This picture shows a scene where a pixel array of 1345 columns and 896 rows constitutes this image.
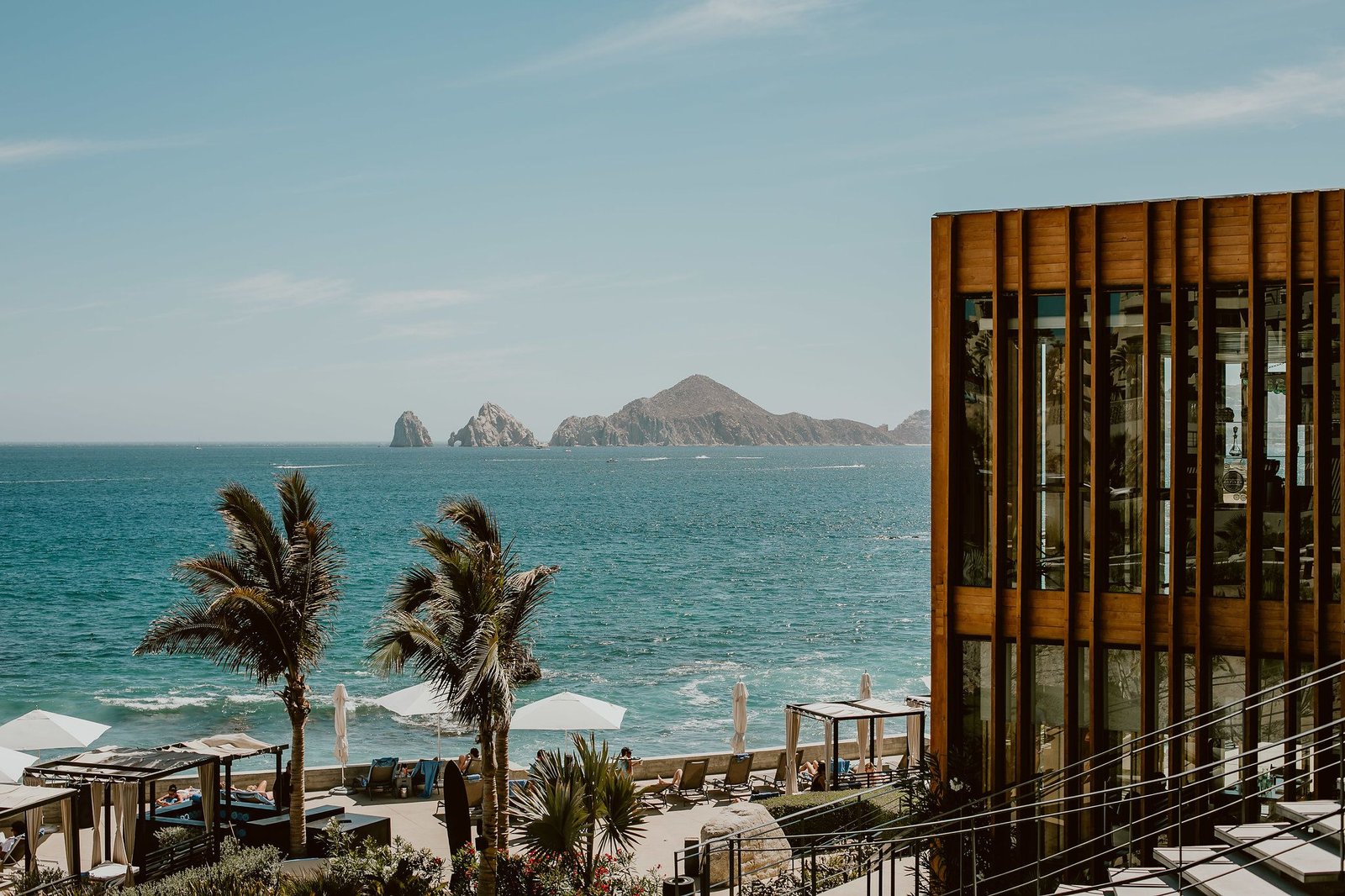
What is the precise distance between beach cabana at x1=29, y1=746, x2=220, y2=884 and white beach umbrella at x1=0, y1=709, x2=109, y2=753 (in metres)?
4.15

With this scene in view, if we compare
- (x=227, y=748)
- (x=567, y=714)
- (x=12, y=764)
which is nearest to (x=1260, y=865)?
→ (x=567, y=714)

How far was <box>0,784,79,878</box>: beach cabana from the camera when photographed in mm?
15820

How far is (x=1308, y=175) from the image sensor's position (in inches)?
2283

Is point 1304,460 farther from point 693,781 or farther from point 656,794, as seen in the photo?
point 656,794

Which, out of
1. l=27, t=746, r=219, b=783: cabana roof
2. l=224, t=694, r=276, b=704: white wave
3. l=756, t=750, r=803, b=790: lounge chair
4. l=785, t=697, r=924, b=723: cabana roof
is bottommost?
l=224, t=694, r=276, b=704: white wave

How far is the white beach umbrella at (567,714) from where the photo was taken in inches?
918

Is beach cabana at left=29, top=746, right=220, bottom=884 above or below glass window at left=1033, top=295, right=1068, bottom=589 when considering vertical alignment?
below

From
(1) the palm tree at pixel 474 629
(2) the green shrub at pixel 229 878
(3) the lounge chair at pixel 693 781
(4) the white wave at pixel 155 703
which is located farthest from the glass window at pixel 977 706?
(4) the white wave at pixel 155 703

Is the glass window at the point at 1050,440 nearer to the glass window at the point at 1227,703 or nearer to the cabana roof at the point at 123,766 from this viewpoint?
the glass window at the point at 1227,703

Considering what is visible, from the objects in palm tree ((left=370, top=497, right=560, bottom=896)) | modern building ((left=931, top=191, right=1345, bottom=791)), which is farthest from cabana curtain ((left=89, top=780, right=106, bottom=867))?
modern building ((left=931, top=191, right=1345, bottom=791))

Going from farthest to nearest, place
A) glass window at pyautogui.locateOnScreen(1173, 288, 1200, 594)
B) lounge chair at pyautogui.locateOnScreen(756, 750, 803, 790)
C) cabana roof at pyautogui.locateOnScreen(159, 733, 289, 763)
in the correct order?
lounge chair at pyautogui.locateOnScreen(756, 750, 803, 790), cabana roof at pyautogui.locateOnScreen(159, 733, 289, 763), glass window at pyautogui.locateOnScreen(1173, 288, 1200, 594)

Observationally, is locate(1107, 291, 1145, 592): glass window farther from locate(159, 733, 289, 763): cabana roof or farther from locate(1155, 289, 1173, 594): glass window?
locate(159, 733, 289, 763): cabana roof

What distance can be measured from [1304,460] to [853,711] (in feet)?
41.2

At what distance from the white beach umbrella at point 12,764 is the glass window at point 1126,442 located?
56.4ft
